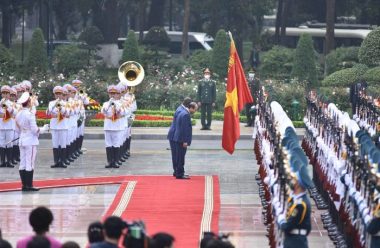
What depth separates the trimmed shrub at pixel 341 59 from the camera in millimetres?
54156

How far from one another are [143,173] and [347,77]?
18.5m

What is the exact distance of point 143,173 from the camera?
30016 mm

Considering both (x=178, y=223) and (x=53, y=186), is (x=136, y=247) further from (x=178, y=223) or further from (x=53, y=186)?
(x=53, y=186)

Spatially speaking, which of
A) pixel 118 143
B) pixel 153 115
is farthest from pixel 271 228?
pixel 153 115

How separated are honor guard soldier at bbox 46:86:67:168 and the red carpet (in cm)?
216

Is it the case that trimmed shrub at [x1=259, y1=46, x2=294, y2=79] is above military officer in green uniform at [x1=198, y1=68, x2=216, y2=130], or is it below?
below

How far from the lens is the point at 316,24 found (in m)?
70.6

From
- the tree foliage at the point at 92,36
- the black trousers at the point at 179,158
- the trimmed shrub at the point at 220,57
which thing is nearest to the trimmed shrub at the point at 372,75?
the trimmed shrub at the point at 220,57

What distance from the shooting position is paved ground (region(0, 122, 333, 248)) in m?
22.2

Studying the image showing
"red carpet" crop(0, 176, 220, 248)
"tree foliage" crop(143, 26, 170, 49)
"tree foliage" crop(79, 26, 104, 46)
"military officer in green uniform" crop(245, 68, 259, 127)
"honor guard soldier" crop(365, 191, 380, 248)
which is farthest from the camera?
"tree foliage" crop(143, 26, 170, 49)

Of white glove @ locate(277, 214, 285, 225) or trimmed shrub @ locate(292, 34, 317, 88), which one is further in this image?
trimmed shrub @ locate(292, 34, 317, 88)

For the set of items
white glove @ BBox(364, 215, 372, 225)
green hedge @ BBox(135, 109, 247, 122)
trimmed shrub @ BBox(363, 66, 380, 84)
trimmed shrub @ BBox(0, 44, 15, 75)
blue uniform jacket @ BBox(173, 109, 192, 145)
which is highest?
white glove @ BBox(364, 215, 372, 225)

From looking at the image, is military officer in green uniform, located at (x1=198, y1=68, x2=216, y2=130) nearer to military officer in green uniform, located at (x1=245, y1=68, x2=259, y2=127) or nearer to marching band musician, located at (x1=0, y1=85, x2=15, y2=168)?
military officer in green uniform, located at (x1=245, y1=68, x2=259, y2=127)

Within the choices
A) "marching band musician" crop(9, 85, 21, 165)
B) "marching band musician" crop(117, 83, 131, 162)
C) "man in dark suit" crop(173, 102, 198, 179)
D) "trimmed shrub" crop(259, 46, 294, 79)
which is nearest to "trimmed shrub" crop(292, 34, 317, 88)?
"trimmed shrub" crop(259, 46, 294, 79)
